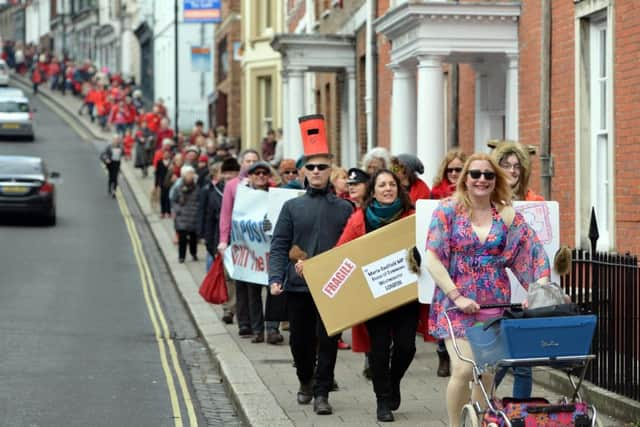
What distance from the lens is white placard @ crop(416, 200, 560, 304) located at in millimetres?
9102

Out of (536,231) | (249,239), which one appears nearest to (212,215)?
(249,239)

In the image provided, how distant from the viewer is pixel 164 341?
15.3m

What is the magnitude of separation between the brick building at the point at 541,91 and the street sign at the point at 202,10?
1455cm

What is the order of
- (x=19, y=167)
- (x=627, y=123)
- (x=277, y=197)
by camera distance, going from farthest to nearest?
(x=19, y=167) < (x=627, y=123) < (x=277, y=197)

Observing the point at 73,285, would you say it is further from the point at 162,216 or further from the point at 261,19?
the point at 261,19

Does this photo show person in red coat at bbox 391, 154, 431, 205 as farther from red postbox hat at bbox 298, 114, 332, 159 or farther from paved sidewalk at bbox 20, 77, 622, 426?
paved sidewalk at bbox 20, 77, 622, 426

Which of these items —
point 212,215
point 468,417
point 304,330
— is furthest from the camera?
point 212,215

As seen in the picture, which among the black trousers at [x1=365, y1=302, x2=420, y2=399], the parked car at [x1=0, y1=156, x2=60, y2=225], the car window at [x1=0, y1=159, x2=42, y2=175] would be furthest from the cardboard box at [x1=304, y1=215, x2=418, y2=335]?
the car window at [x1=0, y1=159, x2=42, y2=175]

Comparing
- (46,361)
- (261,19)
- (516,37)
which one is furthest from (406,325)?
(261,19)

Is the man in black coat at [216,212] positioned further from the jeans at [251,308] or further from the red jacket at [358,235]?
the red jacket at [358,235]

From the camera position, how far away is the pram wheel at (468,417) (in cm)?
784

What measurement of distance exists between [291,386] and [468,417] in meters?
3.78

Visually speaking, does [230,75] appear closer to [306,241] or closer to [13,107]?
[13,107]

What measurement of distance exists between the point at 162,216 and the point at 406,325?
74.1 ft
